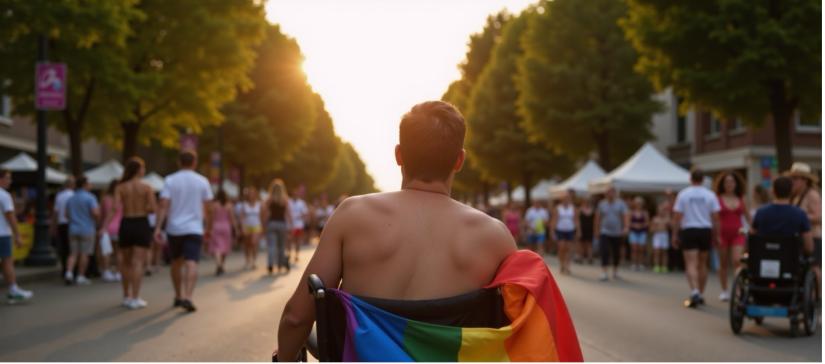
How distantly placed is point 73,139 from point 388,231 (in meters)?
19.4

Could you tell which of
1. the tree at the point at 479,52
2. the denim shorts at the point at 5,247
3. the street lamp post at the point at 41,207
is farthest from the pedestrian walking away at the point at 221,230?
the tree at the point at 479,52

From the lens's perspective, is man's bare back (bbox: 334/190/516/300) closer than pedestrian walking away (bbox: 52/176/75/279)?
Yes

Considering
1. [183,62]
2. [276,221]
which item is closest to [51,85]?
[276,221]

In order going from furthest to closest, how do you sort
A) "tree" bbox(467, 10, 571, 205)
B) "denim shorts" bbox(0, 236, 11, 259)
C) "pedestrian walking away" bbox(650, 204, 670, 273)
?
1. "tree" bbox(467, 10, 571, 205)
2. "pedestrian walking away" bbox(650, 204, 670, 273)
3. "denim shorts" bbox(0, 236, 11, 259)

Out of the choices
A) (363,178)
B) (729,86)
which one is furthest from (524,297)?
(363,178)

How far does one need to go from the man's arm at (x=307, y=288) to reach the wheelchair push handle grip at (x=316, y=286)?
0.42ft

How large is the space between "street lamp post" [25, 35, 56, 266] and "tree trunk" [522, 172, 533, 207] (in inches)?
1192

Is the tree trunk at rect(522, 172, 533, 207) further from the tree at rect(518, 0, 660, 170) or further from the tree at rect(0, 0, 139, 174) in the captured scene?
the tree at rect(0, 0, 139, 174)

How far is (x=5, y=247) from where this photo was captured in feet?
36.2

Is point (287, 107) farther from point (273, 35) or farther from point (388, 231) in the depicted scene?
point (388, 231)

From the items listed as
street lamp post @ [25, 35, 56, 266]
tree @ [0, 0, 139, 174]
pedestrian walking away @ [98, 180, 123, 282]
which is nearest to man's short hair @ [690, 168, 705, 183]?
pedestrian walking away @ [98, 180, 123, 282]

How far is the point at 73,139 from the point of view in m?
20.7

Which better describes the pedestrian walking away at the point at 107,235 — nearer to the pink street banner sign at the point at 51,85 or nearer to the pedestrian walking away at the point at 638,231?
the pink street banner sign at the point at 51,85

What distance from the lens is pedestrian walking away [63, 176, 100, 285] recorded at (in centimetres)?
1466
